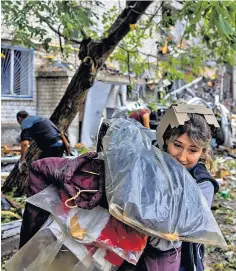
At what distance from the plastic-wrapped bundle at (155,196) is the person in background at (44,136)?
156 inches

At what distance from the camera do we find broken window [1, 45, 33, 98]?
32.0 ft

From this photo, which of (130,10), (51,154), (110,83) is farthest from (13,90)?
(130,10)

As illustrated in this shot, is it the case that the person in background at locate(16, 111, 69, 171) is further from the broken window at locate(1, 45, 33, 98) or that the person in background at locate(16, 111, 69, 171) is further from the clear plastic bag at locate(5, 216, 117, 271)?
the broken window at locate(1, 45, 33, 98)

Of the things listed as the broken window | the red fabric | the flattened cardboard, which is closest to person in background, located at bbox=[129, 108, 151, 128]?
the broken window

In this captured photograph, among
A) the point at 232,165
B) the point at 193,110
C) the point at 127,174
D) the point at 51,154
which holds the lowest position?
the point at 232,165

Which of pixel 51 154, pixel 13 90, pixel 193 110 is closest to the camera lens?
pixel 193 110

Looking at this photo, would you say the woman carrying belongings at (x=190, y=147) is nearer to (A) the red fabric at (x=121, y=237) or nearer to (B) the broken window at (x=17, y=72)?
(A) the red fabric at (x=121, y=237)

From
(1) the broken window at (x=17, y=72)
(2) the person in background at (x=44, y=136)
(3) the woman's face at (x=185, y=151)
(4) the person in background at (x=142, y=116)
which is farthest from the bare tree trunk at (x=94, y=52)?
(1) the broken window at (x=17, y=72)

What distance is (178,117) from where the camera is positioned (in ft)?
5.02

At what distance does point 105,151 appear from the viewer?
57.9 inches

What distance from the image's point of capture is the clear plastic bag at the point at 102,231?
1303mm

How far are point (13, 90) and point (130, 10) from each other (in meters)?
5.96

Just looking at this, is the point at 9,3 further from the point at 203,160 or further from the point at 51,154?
the point at 203,160

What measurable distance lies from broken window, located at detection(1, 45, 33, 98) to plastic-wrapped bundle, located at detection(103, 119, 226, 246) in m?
8.78
